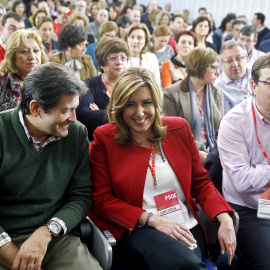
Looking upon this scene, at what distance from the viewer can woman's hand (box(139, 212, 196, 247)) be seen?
5.32 ft

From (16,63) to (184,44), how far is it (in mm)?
2646

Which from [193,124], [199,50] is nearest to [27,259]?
[193,124]

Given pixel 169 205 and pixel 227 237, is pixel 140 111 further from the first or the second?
pixel 227 237

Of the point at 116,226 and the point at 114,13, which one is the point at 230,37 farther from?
the point at 116,226

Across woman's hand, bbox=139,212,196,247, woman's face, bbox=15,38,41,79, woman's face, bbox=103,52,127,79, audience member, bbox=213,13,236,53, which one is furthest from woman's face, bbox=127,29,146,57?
audience member, bbox=213,13,236,53

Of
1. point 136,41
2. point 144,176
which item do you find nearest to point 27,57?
point 144,176

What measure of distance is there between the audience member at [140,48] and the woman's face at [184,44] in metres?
0.38

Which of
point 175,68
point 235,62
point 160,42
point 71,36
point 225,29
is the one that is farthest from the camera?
point 225,29

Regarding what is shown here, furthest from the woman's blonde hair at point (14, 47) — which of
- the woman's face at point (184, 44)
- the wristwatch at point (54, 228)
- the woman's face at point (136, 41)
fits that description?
the woman's face at point (184, 44)

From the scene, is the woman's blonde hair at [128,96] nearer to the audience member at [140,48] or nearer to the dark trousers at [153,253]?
the dark trousers at [153,253]

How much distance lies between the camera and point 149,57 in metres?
4.80

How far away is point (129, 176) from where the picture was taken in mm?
1779

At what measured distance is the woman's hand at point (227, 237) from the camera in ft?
5.51

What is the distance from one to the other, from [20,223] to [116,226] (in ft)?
1.52
